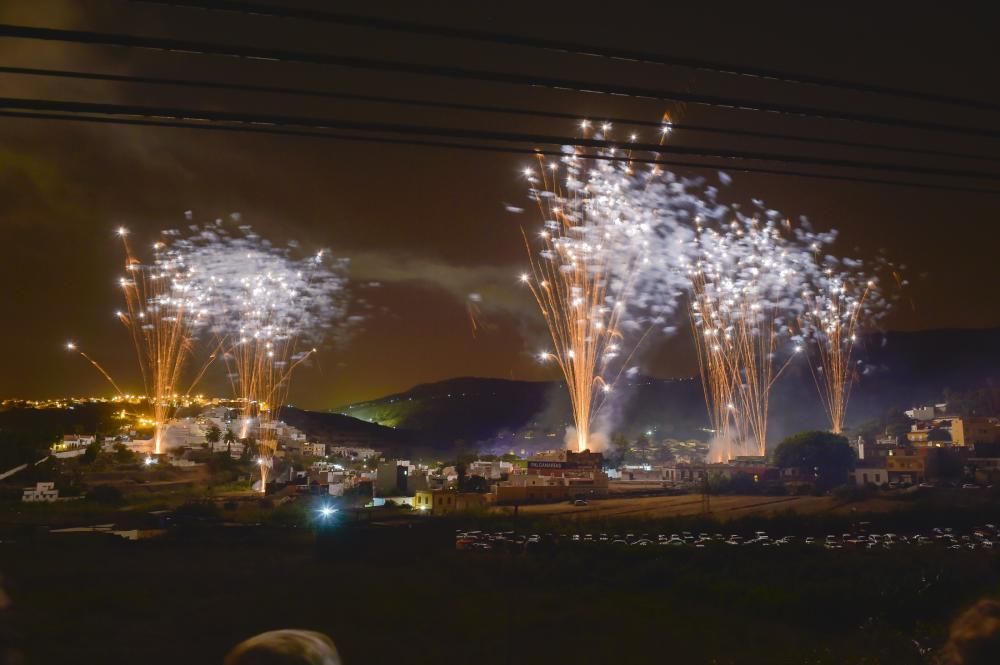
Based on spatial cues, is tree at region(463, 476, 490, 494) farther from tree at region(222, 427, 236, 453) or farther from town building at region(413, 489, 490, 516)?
tree at region(222, 427, 236, 453)

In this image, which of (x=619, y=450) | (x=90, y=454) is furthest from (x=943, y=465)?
(x=90, y=454)

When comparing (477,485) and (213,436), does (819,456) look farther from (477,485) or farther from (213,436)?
(213,436)

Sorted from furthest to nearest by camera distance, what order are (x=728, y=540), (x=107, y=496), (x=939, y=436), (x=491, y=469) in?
(x=939, y=436) → (x=491, y=469) → (x=107, y=496) → (x=728, y=540)

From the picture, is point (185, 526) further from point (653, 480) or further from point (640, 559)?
point (653, 480)

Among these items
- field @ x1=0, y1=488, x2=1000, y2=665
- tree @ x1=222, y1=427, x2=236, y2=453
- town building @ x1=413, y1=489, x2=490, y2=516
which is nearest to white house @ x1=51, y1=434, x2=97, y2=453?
tree @ x1=222, y1=427, x2=236, y2=453

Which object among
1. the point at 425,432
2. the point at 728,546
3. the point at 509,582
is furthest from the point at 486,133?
the point at 425,432
